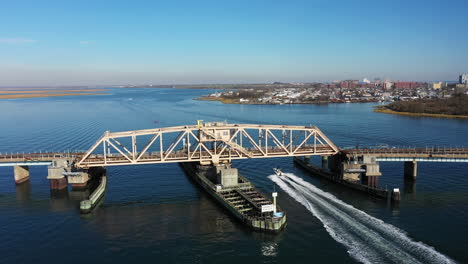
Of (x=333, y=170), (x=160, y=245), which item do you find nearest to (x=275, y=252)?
(x=160, y=245)

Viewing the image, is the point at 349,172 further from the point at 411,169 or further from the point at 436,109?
the point at 436,109

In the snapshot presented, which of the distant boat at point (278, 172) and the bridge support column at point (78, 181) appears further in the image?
the distant boat at point (278, 172)

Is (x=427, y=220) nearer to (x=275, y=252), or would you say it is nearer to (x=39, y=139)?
(x=275, y=252)

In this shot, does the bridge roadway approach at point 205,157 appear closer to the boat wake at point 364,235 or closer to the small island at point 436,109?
the boat wake at point 364,235

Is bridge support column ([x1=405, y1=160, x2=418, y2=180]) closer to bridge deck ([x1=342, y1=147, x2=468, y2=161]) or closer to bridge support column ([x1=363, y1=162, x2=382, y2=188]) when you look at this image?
bridge deck ([x1=342, y1=147, x2=468, y2=161])

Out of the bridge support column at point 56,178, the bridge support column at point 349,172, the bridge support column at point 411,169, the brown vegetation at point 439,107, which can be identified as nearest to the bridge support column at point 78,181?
the bridge support column at point 56,178

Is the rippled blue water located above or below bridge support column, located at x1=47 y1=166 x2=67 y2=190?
below

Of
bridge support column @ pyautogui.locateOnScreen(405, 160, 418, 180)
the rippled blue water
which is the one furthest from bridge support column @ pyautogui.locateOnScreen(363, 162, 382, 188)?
bridge support column @ pyautogui.locateOnScreen(405, 160, 418, 180)
